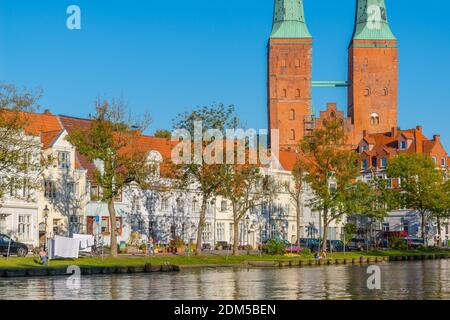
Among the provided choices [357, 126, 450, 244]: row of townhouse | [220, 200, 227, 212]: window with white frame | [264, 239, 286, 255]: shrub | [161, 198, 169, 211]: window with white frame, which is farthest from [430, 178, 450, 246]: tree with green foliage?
[161, 198, 169, 211]: window with white frame

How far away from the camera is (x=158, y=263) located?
196 feet

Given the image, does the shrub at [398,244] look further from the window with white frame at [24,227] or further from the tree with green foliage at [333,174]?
the window with white frame at [24,227]

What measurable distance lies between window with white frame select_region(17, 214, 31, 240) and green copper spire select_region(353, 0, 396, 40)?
87.4 metres

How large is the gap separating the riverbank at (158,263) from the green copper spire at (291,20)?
240 ft

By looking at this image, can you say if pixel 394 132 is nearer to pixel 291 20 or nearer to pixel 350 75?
pixel 350 75

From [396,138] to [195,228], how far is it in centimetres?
5141

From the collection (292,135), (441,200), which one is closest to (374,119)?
(292,135)

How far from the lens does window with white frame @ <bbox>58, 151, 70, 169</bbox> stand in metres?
82.5

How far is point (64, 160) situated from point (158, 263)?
26.9m

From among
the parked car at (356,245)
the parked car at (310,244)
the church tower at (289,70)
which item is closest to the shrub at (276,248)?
the parked car at (310,244)

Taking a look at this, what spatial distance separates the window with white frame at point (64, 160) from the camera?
82475 mm

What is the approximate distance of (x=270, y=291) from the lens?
3681 centimetres
